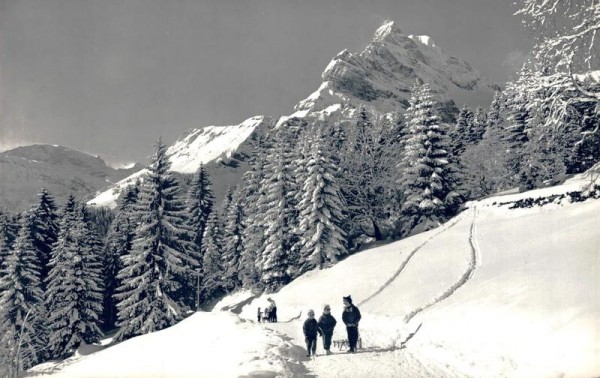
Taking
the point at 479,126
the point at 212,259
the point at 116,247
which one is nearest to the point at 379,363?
the point at 116,247

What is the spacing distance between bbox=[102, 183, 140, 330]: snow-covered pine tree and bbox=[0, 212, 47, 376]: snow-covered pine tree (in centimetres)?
1050

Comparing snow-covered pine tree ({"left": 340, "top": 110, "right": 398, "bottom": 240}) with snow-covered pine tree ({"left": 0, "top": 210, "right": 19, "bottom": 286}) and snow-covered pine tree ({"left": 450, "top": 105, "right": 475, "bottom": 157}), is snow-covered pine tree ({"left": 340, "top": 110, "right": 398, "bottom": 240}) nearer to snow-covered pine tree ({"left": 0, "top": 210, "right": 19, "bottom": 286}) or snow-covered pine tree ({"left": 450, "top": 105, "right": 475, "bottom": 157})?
snow-covered pine tree ({"left": 450, "top": 105, "right": 475, "bottom": 157})

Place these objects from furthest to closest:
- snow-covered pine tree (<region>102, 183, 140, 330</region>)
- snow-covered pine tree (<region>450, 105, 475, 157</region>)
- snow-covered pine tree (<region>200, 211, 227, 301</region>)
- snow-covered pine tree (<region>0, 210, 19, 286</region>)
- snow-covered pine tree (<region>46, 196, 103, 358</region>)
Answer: snow-covered pine tree (<region>450, 105, 475, 157</region>) < snow-covered pine tree (<region>200, 211, 227, 301</region>) < snow-covered pine tree (<region>102, 183, 140, 330</region>) < snow-covered pine tree (<region>0, 210, 19, 286</region>) < snow-covered pine tree (<region>46, 196, 103, 358</region>)

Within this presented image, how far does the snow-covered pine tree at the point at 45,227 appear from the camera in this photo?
41.4m

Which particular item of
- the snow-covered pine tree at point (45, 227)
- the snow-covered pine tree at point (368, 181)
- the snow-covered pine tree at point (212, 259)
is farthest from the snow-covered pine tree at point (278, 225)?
the snow-covered pine tree at point (45, 227)

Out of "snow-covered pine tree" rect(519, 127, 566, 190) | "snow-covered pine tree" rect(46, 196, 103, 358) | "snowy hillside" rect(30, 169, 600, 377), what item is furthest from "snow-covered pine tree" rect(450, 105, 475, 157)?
"snow-covered pine tree" rect(46, 196, 103, 358)

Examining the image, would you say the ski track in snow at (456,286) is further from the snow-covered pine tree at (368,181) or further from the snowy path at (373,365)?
the snow-covered pine tree at (368,181)

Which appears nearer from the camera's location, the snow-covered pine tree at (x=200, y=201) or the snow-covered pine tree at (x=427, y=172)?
the snow-covered pine tree at (x=427, y=172)

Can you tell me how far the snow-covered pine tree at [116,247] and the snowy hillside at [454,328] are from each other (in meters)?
27.7

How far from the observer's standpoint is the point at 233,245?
50125mm

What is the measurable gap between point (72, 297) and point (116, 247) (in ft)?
49.2

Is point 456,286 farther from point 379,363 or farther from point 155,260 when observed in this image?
point 155,260

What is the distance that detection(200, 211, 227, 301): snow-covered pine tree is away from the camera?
53531 millimetres

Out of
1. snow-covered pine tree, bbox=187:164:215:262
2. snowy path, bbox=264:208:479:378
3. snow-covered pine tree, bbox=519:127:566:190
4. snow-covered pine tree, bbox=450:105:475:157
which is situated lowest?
snowy path, bbox=264:208:479:378
